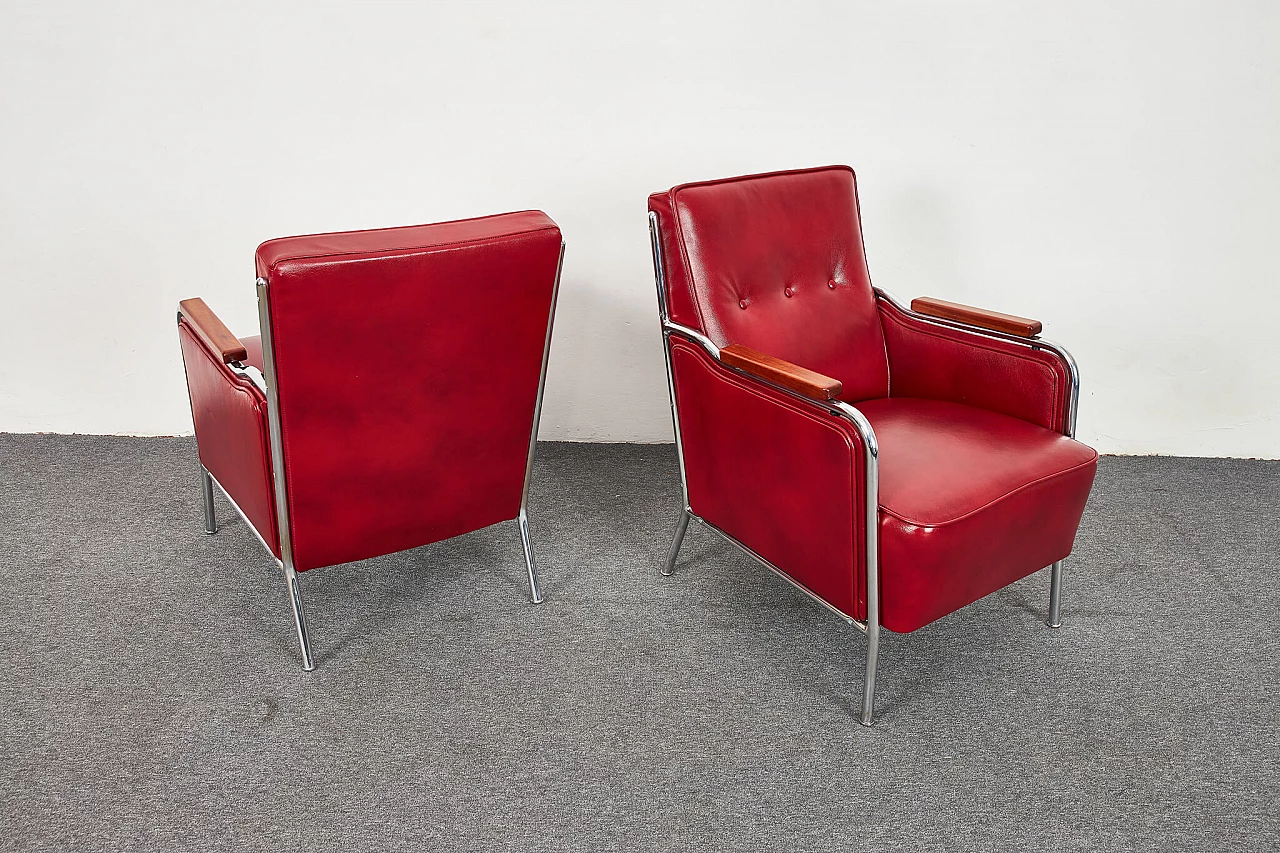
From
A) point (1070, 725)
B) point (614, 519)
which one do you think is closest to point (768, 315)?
point (614, 519)

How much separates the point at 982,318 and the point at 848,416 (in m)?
0.71

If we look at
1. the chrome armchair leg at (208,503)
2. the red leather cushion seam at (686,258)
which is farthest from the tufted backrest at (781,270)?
the chrome armchair leg at (208,503)

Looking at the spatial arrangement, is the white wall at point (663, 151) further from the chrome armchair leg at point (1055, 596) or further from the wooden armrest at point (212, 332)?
the chrome armchair leg at point (1055, 596)

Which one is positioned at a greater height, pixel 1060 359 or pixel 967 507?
pixel 1060 359

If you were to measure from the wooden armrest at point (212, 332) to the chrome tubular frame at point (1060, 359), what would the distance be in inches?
59.9

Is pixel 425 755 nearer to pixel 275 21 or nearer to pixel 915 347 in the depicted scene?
pixel 915 347

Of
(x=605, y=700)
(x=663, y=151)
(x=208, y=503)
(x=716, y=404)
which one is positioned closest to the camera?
(x=605, y=700)

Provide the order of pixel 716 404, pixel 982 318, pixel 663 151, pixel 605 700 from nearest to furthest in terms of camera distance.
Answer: pixel 605 700 → pixel 716 404 → pixel 982 318 → pixel 663 151

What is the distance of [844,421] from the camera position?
1815 mm

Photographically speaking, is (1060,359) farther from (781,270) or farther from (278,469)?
(278,469)

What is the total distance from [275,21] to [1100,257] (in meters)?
2.55

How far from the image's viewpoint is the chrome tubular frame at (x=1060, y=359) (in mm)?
2150

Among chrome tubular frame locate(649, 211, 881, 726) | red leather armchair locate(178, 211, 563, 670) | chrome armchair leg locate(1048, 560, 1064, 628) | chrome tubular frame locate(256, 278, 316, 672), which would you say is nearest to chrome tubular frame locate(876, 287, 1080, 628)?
chrome armchair leg locate(1048, 560, 1064, 628)

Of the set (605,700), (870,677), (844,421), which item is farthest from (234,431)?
(870,677)
